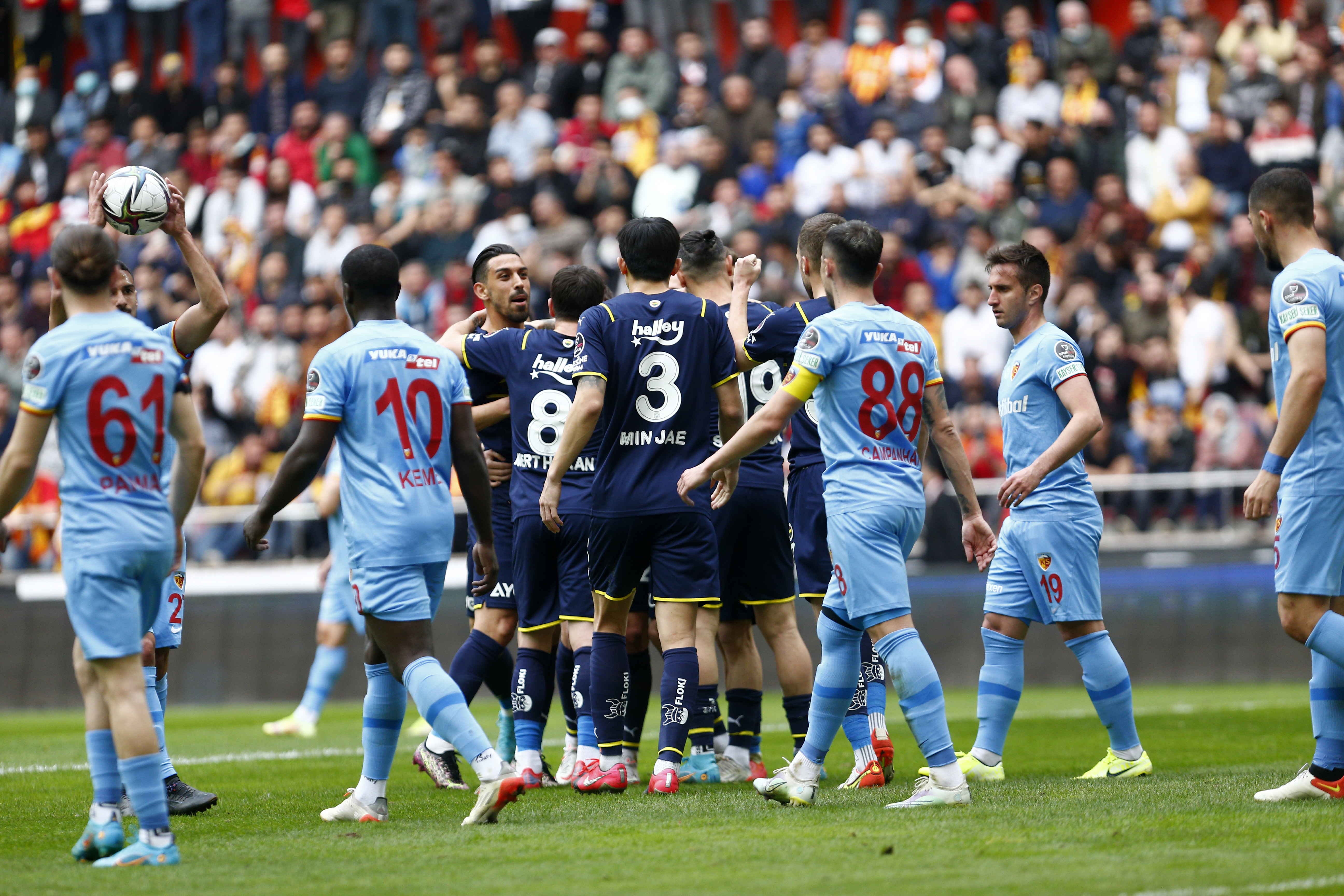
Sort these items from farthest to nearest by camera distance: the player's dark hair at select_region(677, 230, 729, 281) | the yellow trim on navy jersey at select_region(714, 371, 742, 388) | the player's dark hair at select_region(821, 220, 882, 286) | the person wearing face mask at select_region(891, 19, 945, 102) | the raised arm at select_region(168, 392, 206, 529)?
the person wearing face mask at select_region(891, 19, 945, 102) < the player's dark hair at select_region(677, 230, 729, 281) < the yellow trim on navy jersey at select_region(714, 371, 742, 388) < the player's dark hair at select_region(821, 220, 882, 286) < the raised arm at select_region(168, 392, 206, 529)

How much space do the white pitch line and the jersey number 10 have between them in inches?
155

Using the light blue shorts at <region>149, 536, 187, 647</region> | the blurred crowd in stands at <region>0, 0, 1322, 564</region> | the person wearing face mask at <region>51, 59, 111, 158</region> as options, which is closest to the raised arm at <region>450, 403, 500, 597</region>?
the light blue shorts at <region>149, 536, 187, 647</region>

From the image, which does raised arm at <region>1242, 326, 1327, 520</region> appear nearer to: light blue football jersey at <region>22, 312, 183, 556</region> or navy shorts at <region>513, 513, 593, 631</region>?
navy shorts at <region>513, 513, 593, 631</region>

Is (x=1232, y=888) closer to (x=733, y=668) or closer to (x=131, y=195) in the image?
(x=733, y=668)

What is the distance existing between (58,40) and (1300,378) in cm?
2795

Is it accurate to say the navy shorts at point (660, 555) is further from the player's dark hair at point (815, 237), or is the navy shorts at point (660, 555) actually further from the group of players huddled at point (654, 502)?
the player's dark hair at point (815, 237)

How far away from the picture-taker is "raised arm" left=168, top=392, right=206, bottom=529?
6.36 metres

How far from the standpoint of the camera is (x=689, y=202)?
67.8 ft

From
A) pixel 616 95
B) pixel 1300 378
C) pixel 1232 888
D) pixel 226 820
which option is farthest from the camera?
pixel 616 95

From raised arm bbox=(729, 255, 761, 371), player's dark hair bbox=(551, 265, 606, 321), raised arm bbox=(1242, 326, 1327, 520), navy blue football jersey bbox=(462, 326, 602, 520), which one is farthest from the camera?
player's dark hair bbox=(551, 265, 606, 321)

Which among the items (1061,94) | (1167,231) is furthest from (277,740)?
(1061,94)

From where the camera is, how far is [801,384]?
7.00 meters

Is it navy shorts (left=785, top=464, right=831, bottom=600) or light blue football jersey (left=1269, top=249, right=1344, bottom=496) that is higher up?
light blue football jersey (left=1269, top=249, right=1344, bottom=496)

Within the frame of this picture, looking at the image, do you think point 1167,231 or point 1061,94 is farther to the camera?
point 1061,94
